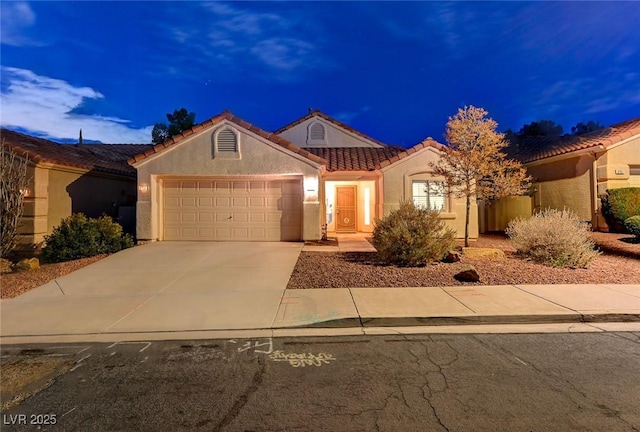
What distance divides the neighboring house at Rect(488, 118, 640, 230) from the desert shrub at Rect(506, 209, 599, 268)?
6.43 metres

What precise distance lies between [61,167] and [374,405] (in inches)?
585

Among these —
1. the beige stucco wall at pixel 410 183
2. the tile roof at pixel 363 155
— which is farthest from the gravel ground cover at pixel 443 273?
the tile roof at pixel 363 155

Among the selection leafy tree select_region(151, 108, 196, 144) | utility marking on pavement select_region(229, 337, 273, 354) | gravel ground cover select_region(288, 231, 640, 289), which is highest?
leafy tree select_region(151, 108, 196, 144)

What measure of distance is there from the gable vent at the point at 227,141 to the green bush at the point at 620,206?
1417 cm

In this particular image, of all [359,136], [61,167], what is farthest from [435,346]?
[359,136]

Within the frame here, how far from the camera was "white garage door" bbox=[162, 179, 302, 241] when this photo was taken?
14570 mm

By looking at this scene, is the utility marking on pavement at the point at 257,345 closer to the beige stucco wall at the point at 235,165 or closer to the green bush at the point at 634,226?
the beige stucco wall at the point at 235,165

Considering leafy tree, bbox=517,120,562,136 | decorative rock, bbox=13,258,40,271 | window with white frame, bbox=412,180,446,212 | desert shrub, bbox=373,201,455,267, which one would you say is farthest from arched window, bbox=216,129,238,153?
leafy tree, bbox=517,120,562,136

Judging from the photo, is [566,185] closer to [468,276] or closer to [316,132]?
[468,276]

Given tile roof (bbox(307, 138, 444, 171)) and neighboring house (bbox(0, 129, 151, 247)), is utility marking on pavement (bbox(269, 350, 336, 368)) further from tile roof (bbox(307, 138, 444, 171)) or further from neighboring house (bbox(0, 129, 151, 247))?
neighboring house (bbox(0, 129, 151, 247))

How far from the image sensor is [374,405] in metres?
3.65

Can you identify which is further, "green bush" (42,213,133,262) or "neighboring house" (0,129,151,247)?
"neighboring house" (0,129,151,247)

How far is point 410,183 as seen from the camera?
1570cm

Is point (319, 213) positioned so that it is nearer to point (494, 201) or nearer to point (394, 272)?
point (394, 272)
